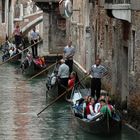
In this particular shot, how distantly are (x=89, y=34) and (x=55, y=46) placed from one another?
5.05 meters

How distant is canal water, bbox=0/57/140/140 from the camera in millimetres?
12852

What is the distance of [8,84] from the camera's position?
64.8ft

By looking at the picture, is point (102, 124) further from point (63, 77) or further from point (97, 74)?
point (63, 77)

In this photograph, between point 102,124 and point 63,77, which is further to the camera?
point 63,77

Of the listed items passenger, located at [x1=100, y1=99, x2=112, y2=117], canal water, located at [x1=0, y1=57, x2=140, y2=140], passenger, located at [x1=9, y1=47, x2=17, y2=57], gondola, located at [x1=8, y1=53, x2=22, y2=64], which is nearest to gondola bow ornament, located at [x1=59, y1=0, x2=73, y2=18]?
canal water, located at [x1=0, y1=57, x2=140, y2=140]

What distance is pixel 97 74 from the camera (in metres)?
14.6

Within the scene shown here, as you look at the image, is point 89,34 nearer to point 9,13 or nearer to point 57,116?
point 57,116

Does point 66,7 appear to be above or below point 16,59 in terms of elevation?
above

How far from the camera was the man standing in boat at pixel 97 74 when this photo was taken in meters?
14.6

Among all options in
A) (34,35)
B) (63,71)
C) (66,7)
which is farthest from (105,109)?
(34,35)

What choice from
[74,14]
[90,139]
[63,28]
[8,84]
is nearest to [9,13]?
[63,28]

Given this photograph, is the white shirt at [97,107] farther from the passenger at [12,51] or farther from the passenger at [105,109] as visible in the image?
the passenger at [12,51]

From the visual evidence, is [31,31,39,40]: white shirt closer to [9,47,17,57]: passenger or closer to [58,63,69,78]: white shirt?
[9,47,17,57]: passenger

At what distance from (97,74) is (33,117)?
141 centimetres
